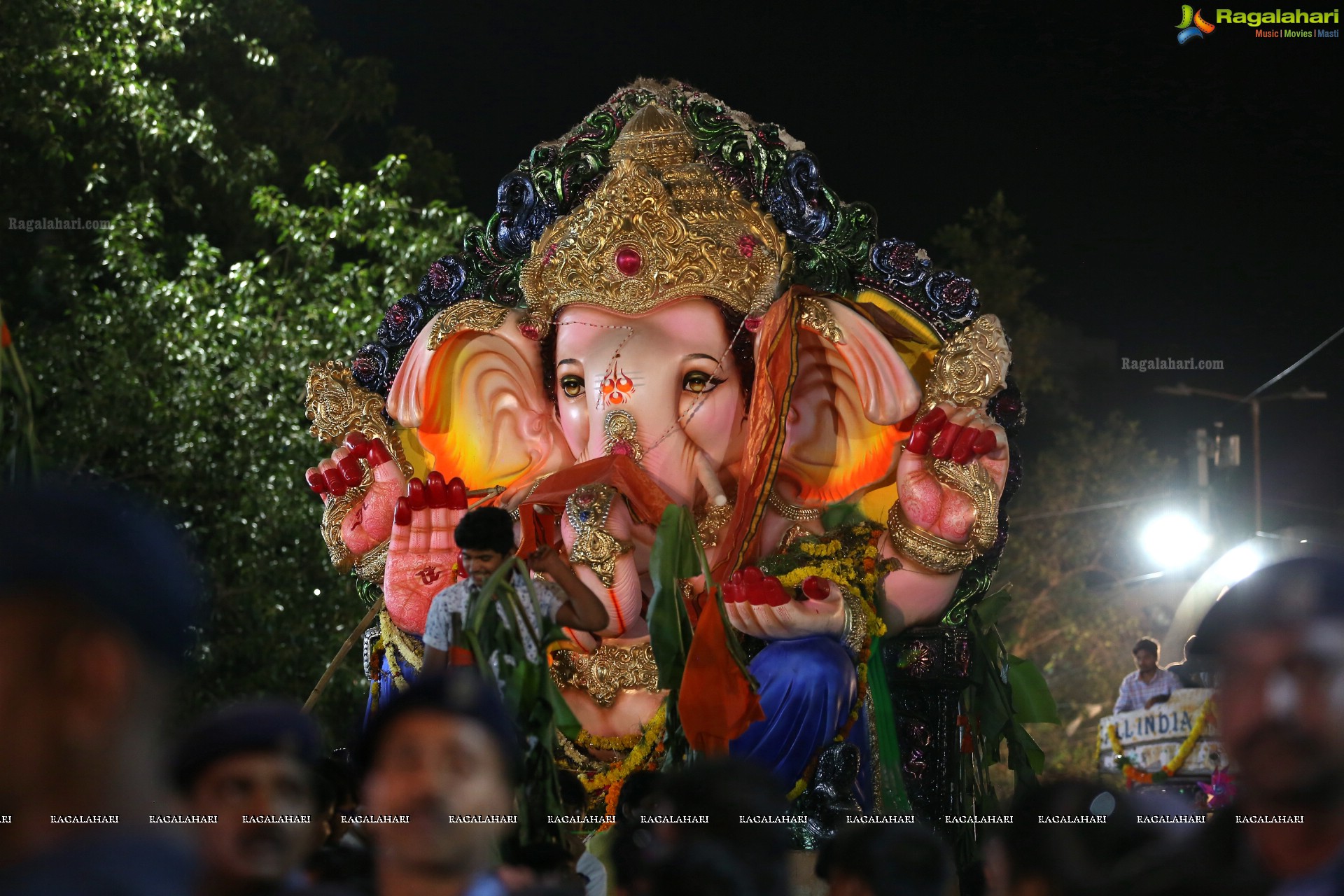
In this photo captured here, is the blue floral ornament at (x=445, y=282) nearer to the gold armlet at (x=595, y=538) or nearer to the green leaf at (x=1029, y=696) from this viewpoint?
the gold armlet at (x=595, y=538)

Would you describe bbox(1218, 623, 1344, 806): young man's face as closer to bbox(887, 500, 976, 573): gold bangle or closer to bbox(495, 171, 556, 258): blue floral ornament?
bbox(887, 500, 976, 573): gold bangle

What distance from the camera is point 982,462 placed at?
5.84m

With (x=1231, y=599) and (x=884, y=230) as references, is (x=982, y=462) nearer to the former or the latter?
(x=1231, y=599)

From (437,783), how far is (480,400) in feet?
14.9

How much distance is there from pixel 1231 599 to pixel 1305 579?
8 centimetres

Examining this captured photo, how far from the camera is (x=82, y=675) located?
5.42 feet

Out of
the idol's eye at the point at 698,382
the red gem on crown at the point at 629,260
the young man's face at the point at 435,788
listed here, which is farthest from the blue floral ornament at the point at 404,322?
the young man's face at the point at 435,788

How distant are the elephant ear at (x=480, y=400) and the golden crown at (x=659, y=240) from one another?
0.26m

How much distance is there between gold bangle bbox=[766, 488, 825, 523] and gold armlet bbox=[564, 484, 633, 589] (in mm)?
569

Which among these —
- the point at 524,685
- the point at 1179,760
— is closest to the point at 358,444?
the point at 524,685

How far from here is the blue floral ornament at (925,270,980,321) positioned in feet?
20.2

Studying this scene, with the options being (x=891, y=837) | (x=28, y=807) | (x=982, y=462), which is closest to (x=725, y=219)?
(x=982, y=462)

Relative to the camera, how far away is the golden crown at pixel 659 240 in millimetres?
6129

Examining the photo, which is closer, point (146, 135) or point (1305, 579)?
point (1305, 579)
